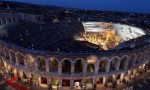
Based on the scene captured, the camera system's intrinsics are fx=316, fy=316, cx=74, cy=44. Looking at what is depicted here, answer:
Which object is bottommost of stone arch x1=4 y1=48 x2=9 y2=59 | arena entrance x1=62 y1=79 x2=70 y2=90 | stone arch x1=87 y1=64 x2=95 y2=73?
arena entrance x1=62 y1=79 x2=70 y2=90

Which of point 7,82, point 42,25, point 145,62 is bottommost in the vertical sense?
point 7,82

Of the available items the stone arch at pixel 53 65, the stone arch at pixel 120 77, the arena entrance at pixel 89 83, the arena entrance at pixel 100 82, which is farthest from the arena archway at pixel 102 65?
the stone arch at pixel 53 65

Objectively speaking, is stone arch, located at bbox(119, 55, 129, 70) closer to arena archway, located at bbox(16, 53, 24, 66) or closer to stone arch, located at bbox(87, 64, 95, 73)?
stone arch, located at bbox(87, 64, 95, 73)

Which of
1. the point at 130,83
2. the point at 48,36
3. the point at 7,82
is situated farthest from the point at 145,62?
the point at 7,82

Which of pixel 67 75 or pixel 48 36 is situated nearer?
pixel 67 75

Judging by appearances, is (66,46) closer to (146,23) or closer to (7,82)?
(7,82)

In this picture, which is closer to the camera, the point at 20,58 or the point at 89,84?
the point at 20,58

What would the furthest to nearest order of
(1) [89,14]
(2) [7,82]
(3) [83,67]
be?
(1) [89,14], (2) [7,82], (3) [83,67]

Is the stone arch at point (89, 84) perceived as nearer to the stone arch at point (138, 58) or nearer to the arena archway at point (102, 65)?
the arena archway at point (102, 65)

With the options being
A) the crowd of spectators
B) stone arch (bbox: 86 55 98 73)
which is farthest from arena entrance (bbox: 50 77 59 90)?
stone arch (bbox: 86 55 98 73)

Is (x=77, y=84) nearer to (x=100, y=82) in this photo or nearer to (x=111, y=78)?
(x=100, y=82)

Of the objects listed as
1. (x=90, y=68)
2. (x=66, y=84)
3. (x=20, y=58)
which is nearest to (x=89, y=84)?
(x=90, y=68)
